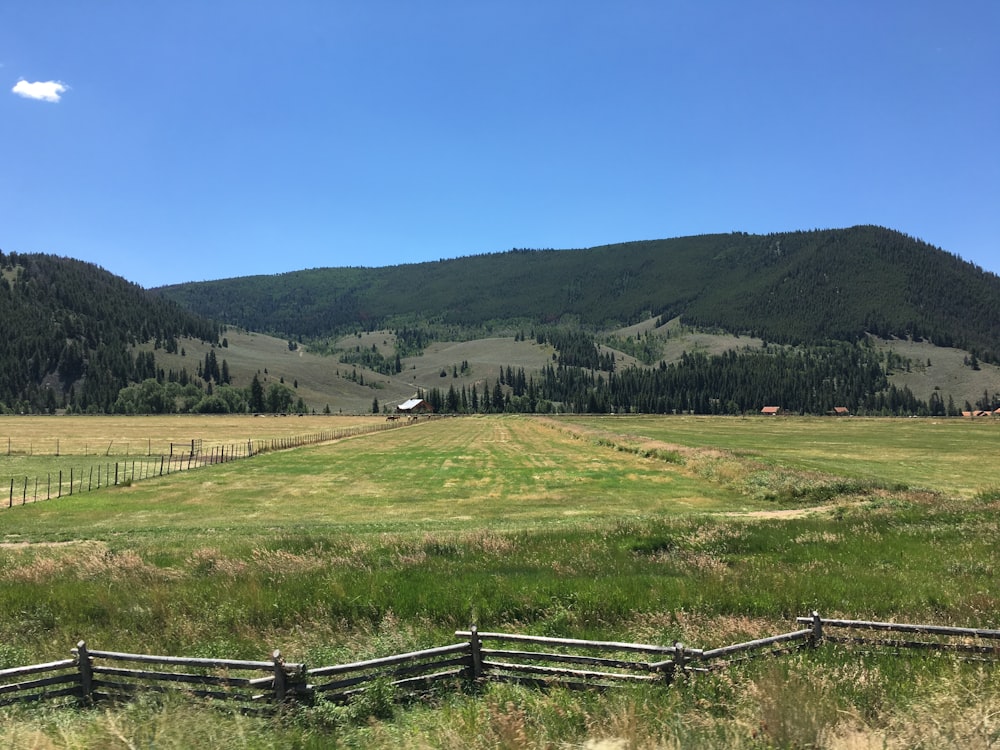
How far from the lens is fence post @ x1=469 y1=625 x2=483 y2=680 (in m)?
9.43

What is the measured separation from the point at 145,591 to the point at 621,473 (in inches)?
1600

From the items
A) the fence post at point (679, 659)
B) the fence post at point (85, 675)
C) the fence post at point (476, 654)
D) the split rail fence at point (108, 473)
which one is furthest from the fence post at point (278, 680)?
the split rail fence at point (108, 473)

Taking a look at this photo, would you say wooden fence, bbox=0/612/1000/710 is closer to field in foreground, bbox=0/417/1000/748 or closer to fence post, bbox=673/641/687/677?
fence post, bbox=673/641/687/677

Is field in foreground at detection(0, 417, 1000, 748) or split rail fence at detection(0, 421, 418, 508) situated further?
split rail fence at detection(0, 421, 418, 508)


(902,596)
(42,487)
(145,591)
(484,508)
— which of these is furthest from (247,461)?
(902,596)

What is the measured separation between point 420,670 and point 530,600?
428 centimetres

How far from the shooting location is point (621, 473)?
50.1m

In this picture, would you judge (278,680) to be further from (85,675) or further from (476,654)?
(85,675)

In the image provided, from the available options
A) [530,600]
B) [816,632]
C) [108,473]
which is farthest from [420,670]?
[108,473]

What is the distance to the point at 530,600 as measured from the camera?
1333cm

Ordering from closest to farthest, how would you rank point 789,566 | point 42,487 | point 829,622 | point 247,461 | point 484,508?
point 829,622
point 789,566
point 484,508
point 42,487
point 247,461

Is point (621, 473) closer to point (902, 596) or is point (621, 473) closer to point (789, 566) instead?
point (789, 566)

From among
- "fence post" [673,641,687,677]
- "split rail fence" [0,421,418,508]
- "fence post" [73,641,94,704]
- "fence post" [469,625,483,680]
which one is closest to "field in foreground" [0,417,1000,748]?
"fence post" [673,641,687,677]

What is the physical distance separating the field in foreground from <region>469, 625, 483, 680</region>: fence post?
1.64 feet
